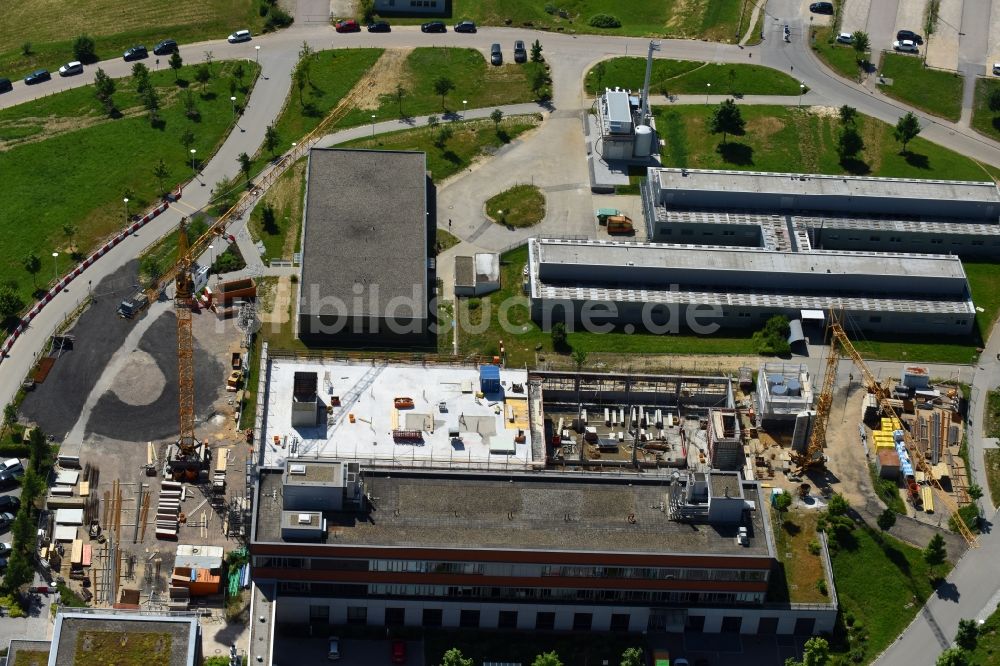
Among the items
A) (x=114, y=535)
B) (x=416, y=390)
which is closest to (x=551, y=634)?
(x=416, y=390)

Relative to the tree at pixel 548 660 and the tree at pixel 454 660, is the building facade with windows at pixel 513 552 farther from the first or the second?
the tree at pixel 454 660

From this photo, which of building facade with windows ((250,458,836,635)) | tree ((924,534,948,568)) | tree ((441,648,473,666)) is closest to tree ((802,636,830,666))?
building facade with windows ((250,458,836,635))

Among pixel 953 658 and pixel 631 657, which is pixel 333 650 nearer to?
pixel 631 657

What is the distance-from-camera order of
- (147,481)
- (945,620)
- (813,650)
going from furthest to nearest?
(147,481) → (945,620) → (813,650)

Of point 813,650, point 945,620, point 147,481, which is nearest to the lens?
point 813,650

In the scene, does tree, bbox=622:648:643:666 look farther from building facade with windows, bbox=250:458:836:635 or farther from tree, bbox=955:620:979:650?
tree, bbox=955:620:979:650

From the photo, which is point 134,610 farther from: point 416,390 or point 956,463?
point 956,463
